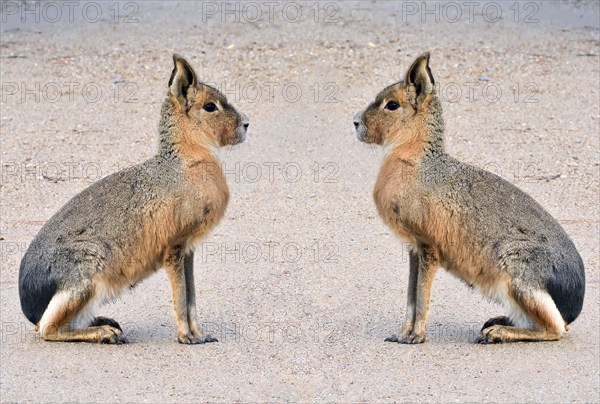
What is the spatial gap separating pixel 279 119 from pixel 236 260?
3788 mm

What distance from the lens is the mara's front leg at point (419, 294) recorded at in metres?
8.02

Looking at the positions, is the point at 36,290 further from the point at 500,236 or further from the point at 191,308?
the point at 500,236

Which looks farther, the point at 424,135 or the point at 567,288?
the point at 424,135

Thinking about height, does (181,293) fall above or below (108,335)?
above

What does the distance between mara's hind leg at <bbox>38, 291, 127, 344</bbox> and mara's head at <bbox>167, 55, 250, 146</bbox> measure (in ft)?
4.66

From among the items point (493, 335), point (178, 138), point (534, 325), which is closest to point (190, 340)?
point (178, 138)

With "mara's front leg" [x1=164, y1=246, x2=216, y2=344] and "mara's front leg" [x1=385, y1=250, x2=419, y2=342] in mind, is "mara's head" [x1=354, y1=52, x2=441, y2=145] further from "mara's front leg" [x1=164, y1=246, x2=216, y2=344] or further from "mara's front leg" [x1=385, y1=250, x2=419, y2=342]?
"mara's front leg" [x1=164, y1=246, x2=216, y2=344]

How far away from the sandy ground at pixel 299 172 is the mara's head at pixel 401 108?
59.4 inches

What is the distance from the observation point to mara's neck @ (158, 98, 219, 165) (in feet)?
26.5

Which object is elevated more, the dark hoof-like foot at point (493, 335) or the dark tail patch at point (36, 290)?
the dark tail patch at point (36, 290)

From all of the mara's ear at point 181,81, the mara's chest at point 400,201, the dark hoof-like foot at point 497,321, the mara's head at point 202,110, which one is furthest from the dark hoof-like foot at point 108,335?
the dark hoof-like foot at point 497,321

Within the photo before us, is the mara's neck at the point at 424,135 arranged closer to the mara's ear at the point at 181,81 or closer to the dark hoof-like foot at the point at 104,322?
the mara's ear at the point at 181,81

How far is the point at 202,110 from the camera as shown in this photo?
8.12 m

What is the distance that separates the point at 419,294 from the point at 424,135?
1.15 metres
